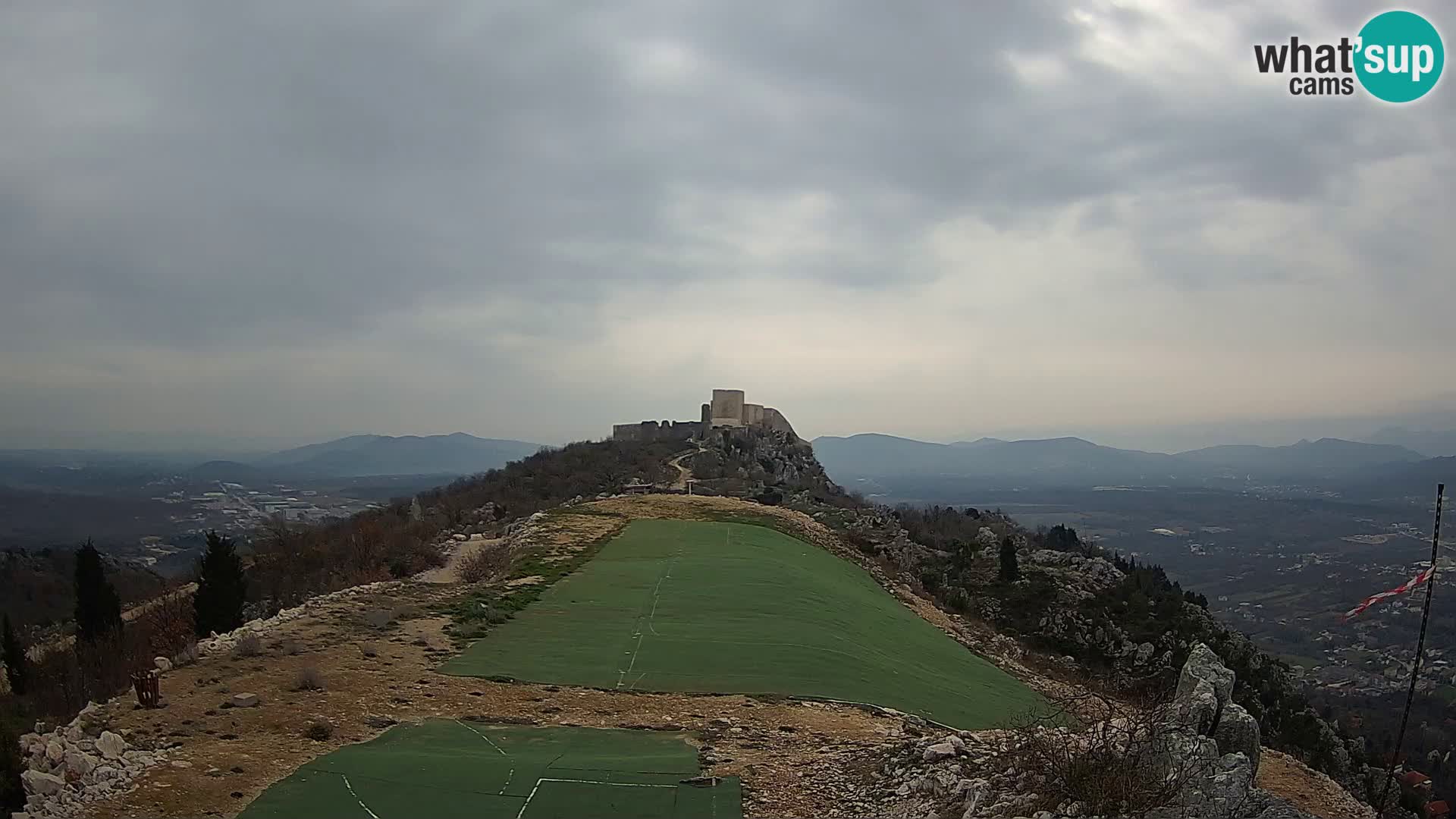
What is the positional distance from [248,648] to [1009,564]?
34722 mm

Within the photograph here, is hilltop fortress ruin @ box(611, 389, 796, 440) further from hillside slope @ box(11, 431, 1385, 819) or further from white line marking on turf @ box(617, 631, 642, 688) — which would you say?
white line marking on turf @ box(617, 631, 642, 688)

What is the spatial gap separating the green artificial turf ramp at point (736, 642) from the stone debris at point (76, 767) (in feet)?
17.1

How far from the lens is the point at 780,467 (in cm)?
6191

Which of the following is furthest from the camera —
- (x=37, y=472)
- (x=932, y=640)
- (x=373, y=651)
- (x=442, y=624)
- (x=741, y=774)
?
(x=37, y=472)

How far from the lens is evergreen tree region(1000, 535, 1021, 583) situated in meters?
39.8

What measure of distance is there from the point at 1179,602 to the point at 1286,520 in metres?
81.6

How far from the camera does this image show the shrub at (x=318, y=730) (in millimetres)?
9820

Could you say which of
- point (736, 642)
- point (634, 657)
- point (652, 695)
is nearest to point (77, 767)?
point (652, 695)

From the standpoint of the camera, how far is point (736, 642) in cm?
1591

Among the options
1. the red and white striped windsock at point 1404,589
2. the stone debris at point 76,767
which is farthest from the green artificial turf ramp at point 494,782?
the red and white striped windsock at point 1404,589

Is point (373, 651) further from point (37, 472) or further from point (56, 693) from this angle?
point (37, 472)

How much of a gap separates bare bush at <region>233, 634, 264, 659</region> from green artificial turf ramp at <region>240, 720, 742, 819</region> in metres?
4.12

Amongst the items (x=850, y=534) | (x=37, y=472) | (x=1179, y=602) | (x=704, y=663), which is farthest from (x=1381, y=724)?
(x=37, y=472)

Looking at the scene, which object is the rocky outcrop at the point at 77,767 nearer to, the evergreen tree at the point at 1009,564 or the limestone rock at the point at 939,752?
the limestone rock at the point at 939,752
